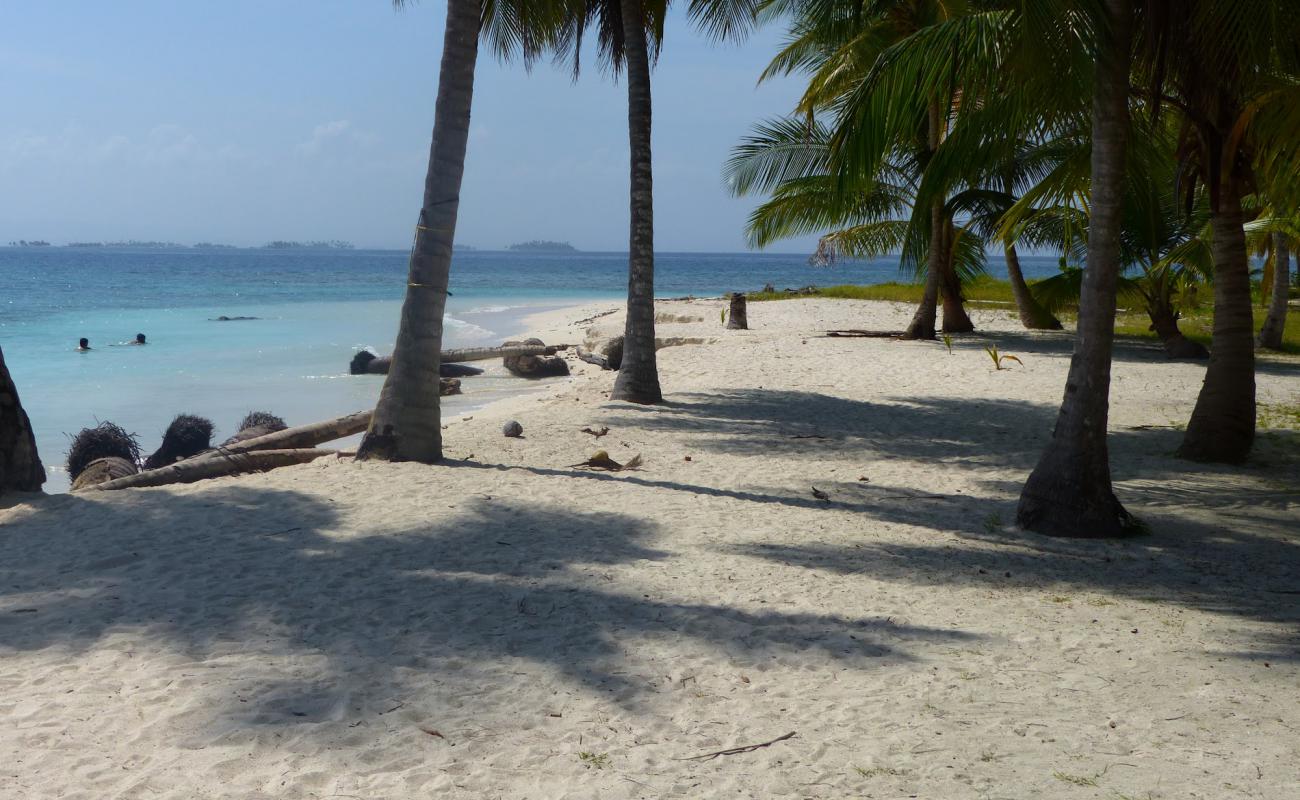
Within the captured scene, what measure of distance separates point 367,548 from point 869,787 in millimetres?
3745

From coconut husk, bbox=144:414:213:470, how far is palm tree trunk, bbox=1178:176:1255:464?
9595 millimetres

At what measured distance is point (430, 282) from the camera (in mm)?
8711

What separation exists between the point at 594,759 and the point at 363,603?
204cm

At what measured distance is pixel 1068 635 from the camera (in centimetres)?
504

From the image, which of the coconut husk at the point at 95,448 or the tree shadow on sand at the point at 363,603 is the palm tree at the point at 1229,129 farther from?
the coconut husk at the point at 95,448

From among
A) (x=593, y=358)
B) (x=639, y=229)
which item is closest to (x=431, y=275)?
(x=639, y=229)

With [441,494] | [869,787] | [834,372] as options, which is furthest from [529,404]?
[869,787]

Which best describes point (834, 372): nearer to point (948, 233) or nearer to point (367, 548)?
point (948, 233)

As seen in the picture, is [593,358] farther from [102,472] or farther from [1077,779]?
[1077,779]

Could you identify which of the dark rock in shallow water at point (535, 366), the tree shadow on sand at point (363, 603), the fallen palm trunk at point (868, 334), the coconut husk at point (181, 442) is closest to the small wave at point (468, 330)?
the dark rock in shallow water at point (535, 366)

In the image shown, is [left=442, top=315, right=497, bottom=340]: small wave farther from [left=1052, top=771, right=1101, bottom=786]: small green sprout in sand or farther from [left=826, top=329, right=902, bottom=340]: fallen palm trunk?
[left=1052, top=771, right=1101, bottom=786]: small green sprout in sand

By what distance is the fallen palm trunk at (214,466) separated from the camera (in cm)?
834

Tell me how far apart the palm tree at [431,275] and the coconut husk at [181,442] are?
116 inches

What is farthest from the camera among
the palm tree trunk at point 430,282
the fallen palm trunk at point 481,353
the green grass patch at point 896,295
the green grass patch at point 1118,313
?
the green grass patch at point 896,295
